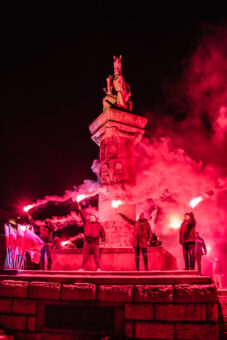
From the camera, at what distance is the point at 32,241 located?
1300 cm

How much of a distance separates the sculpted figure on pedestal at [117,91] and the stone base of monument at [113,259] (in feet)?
29.5

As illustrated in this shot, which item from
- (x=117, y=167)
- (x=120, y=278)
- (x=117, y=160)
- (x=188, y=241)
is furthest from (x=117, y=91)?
(x=120, y=278)

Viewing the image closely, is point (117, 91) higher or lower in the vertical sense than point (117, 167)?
higher

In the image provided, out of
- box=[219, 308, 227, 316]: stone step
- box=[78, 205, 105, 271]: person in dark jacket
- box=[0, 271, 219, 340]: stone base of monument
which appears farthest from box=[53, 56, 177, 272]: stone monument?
box=[0, 271, 219, 340]: stone base of monument

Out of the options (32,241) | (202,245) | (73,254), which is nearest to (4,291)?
(73,254)

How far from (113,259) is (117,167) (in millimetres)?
5698

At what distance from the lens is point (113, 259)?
1110cm

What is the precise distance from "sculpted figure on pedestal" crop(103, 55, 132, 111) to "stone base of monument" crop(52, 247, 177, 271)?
8999 millimetres

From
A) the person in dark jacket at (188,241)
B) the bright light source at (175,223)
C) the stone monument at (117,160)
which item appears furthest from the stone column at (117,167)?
the bright light source at (175,223)

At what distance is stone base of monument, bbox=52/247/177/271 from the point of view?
10.8 metres

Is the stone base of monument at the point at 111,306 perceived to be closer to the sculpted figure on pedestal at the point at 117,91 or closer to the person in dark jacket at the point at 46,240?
the person in dark jacket at the point at 46,240

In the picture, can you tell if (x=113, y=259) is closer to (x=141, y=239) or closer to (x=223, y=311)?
(x=141, y=239)

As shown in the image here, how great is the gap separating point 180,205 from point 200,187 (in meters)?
2.80

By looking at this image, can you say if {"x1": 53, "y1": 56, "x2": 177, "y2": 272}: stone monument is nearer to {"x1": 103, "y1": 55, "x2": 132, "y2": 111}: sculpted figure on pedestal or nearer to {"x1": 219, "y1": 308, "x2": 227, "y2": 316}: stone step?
{"x1": 103, "y1": 55, "x2": 132, "y2": 111}: sculpted figure on pedestal
